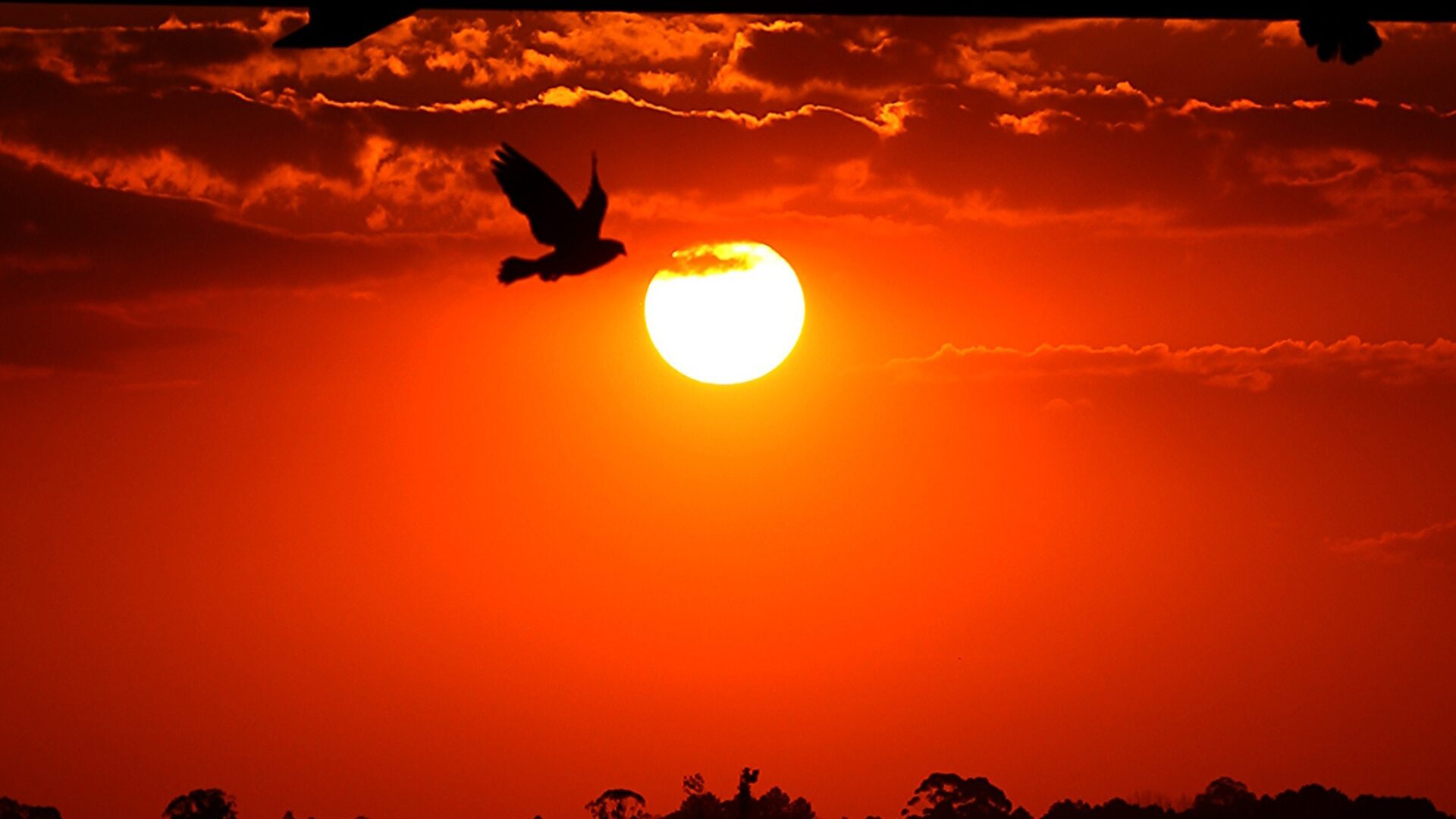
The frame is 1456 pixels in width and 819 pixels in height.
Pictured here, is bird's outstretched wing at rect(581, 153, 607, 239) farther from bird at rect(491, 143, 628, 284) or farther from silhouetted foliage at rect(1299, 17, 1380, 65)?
silhouetted foliage at rect(1299, 17, 1380, 65)

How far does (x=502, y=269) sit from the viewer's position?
259 inches

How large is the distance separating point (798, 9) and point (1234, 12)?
38.6 inches

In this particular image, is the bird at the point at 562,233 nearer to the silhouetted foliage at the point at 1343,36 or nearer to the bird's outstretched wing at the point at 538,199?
the bird's outstretched wing at the point at 538,199

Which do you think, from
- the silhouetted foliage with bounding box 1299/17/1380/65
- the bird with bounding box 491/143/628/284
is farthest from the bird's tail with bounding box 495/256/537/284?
the silhouetted foliage with bounding box 1299/17/1380/65

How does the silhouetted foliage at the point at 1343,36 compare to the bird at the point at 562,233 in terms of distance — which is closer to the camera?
the silhouetted foliage at the point at 1343,36

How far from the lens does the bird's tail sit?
616cm

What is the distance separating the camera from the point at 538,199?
6.71m

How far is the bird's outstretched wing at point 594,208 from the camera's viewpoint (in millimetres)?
6328

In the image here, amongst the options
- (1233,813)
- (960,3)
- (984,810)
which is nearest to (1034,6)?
(960,3)

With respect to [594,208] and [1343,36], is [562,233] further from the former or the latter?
[1343,36]

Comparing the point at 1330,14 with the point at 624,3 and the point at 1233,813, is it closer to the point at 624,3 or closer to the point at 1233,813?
the point at 624,3

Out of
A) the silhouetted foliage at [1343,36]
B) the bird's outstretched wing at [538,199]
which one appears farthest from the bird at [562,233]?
the silhouetted foliage at [1343,36]

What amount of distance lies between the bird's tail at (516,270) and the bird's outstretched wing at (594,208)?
0.24m

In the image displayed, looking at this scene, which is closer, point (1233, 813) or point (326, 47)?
point (326, 47)
